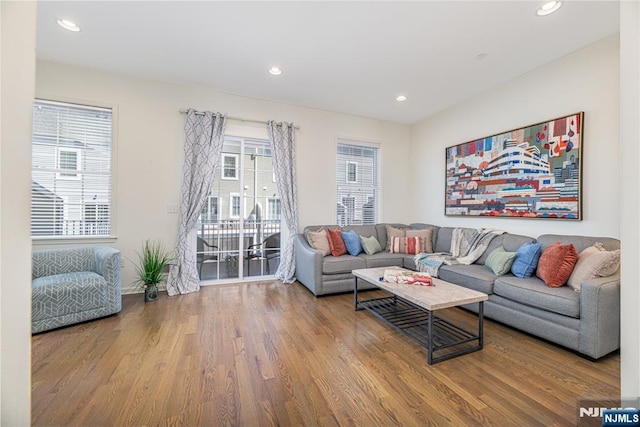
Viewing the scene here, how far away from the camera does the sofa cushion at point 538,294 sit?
82.9 inches

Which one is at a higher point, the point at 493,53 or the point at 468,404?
the point at 493,53

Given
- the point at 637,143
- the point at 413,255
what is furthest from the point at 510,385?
the point at 413,255

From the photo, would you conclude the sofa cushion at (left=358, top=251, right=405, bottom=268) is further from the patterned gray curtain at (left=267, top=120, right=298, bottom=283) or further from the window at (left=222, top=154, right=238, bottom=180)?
the window at (left=222, top=154, right=238, bottom=180)

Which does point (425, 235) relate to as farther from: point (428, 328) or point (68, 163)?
point (68, 163)

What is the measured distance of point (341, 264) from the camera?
358 cm

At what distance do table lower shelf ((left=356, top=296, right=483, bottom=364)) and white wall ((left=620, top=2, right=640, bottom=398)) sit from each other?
126 cm

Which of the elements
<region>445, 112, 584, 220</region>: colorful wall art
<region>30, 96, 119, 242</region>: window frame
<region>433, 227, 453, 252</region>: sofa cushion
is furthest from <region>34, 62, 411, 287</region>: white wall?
<region>445, 112, 584, 220</region>: colorful wall art

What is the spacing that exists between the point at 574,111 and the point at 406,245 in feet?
8.25

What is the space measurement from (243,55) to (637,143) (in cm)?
326

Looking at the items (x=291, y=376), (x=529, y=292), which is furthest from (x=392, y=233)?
(x=291, y=376)

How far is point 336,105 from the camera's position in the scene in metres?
4.32

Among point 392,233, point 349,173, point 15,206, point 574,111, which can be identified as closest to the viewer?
point 15,206

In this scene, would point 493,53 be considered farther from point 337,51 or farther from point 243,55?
point 243,55

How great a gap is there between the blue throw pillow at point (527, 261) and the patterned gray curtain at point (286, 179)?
291cm
